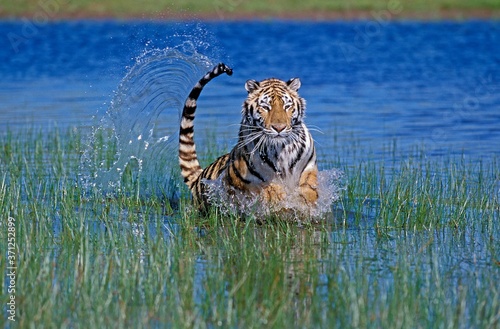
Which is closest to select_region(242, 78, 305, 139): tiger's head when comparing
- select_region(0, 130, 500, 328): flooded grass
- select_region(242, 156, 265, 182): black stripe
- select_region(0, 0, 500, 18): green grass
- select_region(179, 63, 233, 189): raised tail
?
select_region(242, 156, 265, 182): black stripe

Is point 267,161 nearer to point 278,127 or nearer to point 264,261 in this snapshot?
point 278,127

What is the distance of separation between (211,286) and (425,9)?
87.4 ft

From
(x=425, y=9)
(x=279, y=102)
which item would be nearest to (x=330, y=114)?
(x=279, y=102)

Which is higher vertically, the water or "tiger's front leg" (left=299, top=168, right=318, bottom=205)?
the water

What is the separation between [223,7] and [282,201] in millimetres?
23749

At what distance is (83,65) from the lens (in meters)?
22.1

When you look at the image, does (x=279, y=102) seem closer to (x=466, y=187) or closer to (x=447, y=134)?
(x=466, y=187)

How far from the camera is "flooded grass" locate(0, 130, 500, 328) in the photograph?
523cm

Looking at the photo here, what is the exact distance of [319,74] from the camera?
2009 cm

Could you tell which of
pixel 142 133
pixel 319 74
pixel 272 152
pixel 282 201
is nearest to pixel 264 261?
pixel 282 201

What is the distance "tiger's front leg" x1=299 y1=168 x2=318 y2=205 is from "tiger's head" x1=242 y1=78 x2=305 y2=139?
0.42 metres

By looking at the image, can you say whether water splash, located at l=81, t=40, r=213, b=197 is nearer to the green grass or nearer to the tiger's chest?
the tiger's chest

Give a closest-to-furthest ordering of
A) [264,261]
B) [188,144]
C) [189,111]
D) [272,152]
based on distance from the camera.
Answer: [264,261] < [272,152] < [189,111] < [188,144]

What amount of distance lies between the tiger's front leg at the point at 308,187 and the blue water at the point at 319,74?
281cm
